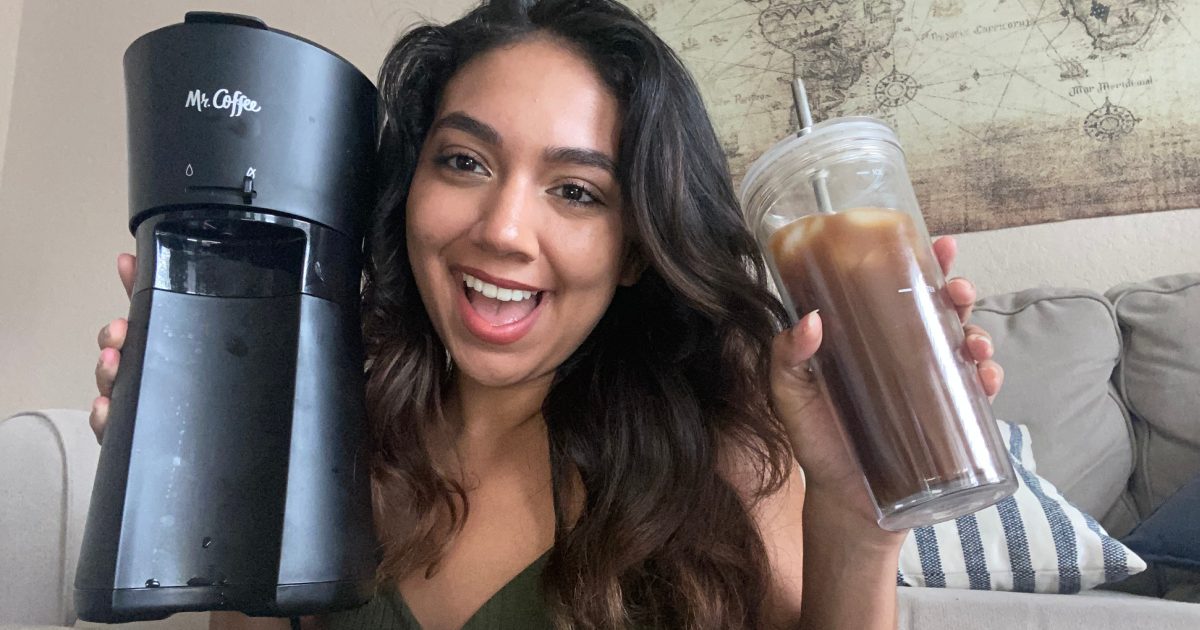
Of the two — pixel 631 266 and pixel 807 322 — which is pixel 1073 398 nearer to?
pixel 631 266

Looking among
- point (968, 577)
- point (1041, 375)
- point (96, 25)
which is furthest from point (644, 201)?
point (96, 25)

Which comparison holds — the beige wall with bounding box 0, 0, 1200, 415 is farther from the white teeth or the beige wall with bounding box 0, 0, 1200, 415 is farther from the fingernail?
the fingernail

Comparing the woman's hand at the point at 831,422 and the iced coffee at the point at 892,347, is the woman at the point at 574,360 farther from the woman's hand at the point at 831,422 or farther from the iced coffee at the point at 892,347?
the iced coffee at the point at 892,347

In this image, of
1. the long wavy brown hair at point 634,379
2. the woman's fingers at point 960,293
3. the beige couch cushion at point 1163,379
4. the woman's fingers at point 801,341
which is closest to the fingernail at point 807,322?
the woman's fingers at point 801,341

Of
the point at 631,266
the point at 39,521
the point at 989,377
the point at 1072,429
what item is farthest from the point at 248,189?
the point at 1072,429

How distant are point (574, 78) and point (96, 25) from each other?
172 cm

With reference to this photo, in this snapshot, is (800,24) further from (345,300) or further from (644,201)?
(345,300)

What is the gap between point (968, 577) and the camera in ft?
3.25

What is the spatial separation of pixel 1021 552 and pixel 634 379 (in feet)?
1.69

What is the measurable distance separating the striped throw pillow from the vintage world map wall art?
58cm

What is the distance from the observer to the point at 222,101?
576mm

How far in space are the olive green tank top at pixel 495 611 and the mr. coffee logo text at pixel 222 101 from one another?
49cm

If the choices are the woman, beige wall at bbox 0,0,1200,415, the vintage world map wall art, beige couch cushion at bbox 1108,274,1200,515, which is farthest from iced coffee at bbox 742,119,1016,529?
beige wall at bbox 0,0,1200,415

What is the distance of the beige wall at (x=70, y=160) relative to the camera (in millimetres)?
1841
